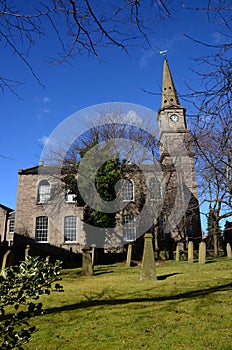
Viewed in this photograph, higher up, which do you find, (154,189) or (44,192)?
(44,192)

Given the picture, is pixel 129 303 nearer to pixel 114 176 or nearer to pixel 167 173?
pixel 114 176

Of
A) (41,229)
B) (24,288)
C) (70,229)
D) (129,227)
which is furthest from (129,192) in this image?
(24,288)

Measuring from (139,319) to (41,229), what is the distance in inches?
909

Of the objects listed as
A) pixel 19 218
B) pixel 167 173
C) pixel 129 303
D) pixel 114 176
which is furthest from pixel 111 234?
pixel 129 303

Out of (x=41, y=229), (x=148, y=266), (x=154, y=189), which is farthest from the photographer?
(x=41, y=229)

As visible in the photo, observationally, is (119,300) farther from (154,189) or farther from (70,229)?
(70,229)

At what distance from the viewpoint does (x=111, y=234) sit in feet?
77.8

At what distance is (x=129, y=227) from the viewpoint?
87.2 ft

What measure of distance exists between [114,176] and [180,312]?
57.4ft

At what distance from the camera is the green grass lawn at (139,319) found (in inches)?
163

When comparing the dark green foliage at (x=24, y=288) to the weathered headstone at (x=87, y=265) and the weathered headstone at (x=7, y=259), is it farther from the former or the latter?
the weathered headstone at (x=87, y=265)

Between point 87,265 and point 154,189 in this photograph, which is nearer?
point 87,265

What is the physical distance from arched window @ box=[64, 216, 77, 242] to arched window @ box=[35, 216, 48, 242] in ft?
6.47

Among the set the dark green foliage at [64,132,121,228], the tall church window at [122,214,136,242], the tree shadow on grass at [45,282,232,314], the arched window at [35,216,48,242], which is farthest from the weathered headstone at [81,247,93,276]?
the arched window at [35,216,48,242]
